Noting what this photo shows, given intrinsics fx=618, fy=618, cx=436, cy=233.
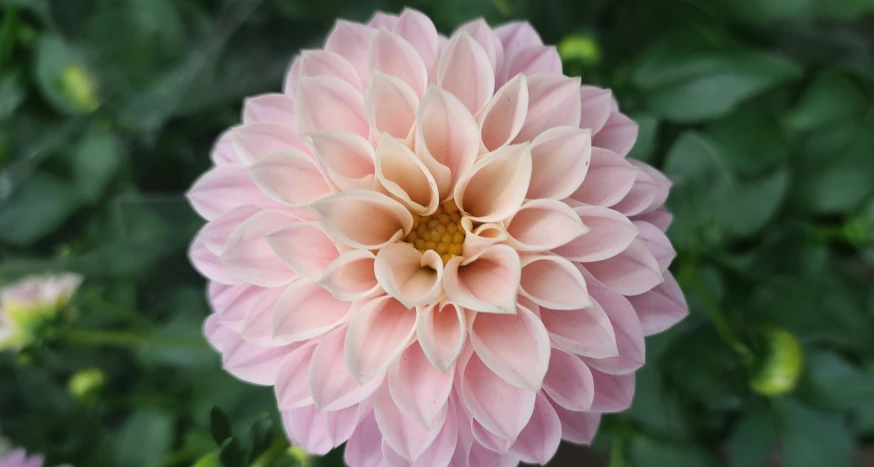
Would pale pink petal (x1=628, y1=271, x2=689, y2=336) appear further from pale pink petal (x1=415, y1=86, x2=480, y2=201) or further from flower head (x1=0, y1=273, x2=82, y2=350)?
flower head (x1=0, y1=273, x2=82, y2=350)

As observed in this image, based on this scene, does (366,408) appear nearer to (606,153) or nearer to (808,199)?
(606,153)

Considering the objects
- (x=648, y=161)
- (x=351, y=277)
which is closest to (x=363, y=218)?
(x=351, y=277)

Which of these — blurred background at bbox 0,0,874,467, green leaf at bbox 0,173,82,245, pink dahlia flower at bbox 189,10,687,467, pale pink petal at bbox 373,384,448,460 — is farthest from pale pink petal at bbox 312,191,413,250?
green leaf at bbox 0,173,82,245

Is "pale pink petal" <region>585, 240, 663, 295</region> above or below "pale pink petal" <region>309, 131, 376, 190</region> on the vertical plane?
below

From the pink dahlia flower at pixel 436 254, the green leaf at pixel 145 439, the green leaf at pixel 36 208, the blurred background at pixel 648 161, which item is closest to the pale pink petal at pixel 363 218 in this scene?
the pink dahlia flower at pixel 436 254

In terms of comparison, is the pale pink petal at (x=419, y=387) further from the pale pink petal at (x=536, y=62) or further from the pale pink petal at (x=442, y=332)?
the pale pink petal at (x=536, y=62)

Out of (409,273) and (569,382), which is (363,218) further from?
(569,382)
